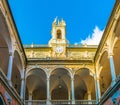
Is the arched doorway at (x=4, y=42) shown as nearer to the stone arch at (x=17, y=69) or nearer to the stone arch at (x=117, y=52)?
the stone arch at (x=17, y=69)

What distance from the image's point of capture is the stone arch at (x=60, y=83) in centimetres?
2244

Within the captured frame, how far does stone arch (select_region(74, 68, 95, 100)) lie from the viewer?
22.4 metres

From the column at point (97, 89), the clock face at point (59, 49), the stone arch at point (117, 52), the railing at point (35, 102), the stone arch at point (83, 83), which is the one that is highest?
the clock face at point (59, 49)

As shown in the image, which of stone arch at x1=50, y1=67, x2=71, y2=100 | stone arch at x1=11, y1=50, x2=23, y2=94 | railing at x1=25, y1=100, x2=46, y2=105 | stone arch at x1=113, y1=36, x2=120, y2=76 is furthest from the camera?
stone arch at x1=50, y1=67, x2=71, y2=100

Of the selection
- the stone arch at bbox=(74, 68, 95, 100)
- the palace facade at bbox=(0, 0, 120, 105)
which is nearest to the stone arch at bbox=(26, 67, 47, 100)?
the palace facade at bbox=(0, 0, 120, 105)

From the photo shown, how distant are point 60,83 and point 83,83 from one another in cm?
233

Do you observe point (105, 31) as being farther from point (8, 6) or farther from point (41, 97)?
point (41, 97)

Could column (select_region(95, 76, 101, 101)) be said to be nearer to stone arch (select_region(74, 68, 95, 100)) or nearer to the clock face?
stone arch (select_region(74, 68, 95, 100))

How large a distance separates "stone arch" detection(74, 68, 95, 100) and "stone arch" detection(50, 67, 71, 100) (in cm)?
94

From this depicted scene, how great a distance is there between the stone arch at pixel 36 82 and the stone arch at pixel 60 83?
896 millimetres

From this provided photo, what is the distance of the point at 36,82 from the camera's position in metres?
23.9

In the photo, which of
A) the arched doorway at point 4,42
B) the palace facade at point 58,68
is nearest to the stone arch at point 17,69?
the palace facade at point 58,68

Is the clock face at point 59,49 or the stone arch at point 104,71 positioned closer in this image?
the stone arch at point 104,71

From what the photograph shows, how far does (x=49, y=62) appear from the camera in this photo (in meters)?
21.9
